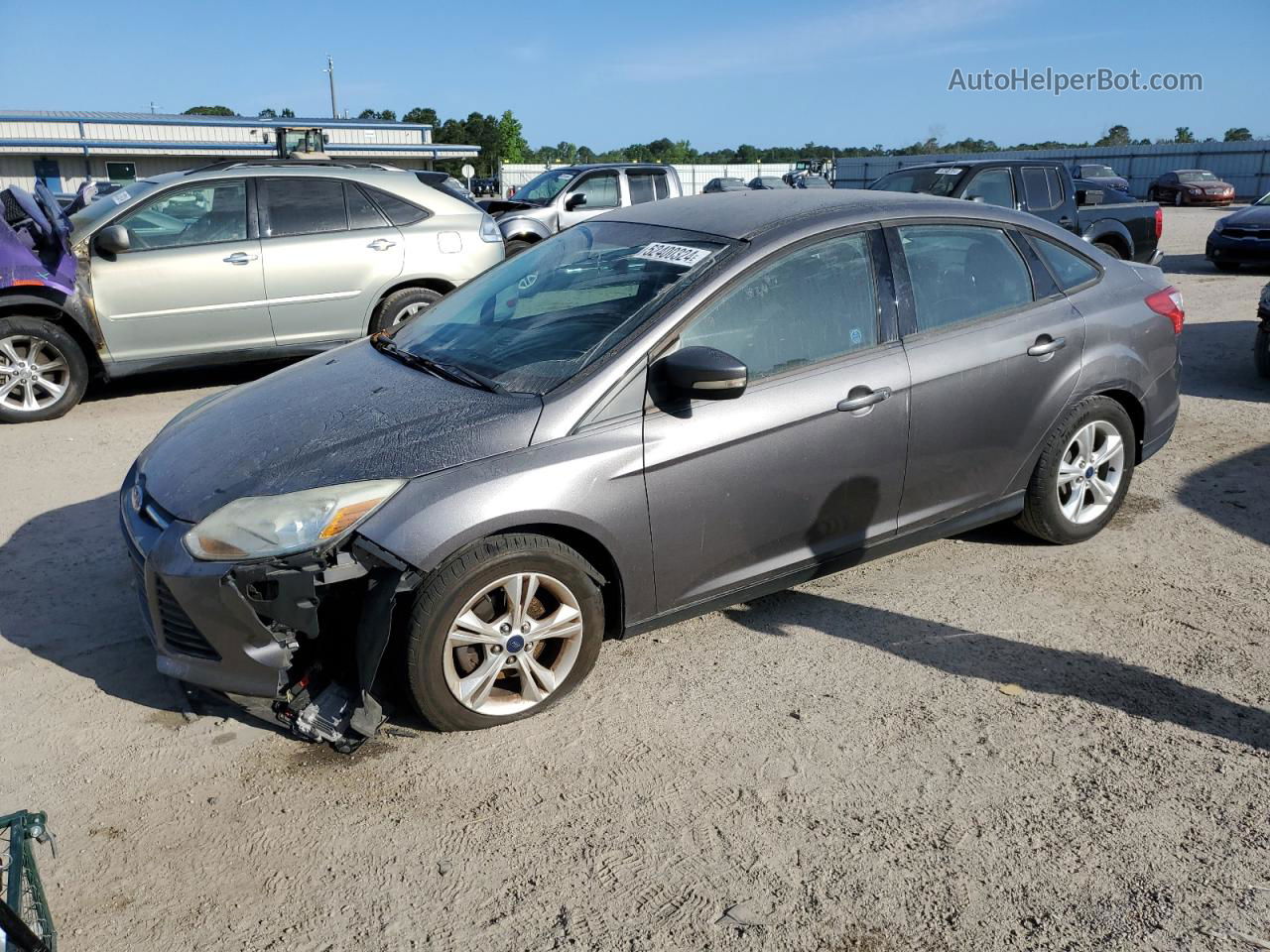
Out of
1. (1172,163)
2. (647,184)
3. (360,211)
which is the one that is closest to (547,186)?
(647,184)

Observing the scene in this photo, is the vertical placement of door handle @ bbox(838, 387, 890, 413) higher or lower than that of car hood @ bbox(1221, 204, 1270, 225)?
lower

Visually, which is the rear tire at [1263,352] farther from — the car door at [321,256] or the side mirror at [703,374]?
the car door at [321,256]

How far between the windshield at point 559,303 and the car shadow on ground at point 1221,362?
562cm

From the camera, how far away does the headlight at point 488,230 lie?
28.2 ft

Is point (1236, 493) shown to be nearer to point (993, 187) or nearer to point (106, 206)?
point (993, 187)

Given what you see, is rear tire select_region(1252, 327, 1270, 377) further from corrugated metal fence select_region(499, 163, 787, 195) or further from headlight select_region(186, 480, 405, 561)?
corrugated metal fence select_region(499, 163, 787, 195)

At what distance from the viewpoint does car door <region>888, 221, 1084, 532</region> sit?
4.06m

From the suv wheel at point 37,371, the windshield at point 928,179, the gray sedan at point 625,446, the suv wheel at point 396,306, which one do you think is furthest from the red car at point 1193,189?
the suv wheel at point 37,371

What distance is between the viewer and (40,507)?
5434 mm

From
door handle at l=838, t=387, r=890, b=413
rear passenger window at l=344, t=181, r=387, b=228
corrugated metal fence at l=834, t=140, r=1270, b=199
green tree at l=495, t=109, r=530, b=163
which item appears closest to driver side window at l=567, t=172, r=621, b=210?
rear passenger window at l=344, t=181, r=387, b=228

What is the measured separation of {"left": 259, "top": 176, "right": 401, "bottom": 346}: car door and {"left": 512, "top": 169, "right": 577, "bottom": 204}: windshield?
28.2ft

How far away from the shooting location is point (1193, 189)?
1426 inches

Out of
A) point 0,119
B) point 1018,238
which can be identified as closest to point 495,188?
point 0,119

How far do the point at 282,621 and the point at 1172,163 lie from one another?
168ft
